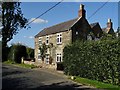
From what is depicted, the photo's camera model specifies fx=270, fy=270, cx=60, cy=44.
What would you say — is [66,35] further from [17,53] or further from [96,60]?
[96,60]

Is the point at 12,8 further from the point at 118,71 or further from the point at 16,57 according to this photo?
the point at 16,57

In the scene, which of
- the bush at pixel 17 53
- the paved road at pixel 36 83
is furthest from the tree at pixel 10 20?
the bush at pixel 17 53

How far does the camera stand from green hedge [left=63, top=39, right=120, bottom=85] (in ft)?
68.4

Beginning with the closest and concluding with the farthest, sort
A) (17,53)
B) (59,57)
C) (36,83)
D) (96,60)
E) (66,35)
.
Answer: (36,83) < (96,60) < (66,35) < (59,57) < (17,53)

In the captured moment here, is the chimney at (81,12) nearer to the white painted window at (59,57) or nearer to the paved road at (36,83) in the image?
the white painted window at (59,57)

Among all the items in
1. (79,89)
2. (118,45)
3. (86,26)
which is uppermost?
(86,26)

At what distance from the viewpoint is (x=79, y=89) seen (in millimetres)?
18828

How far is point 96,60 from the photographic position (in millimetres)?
23297

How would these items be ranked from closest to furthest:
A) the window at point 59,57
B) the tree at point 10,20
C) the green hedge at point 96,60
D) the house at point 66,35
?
the tree at point 10,20 → the green hedge at point 96,60 → the house at point 66,35 → the window at point 59,57

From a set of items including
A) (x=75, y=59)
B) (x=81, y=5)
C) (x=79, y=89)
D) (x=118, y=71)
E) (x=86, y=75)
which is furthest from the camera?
(x=81, y=5)

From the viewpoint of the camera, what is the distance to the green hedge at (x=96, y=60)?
68.4 feet

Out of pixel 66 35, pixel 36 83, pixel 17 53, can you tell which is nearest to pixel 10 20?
pixel 36 83

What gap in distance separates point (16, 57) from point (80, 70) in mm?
25303

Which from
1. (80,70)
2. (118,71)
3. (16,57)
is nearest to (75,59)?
(80,70)
